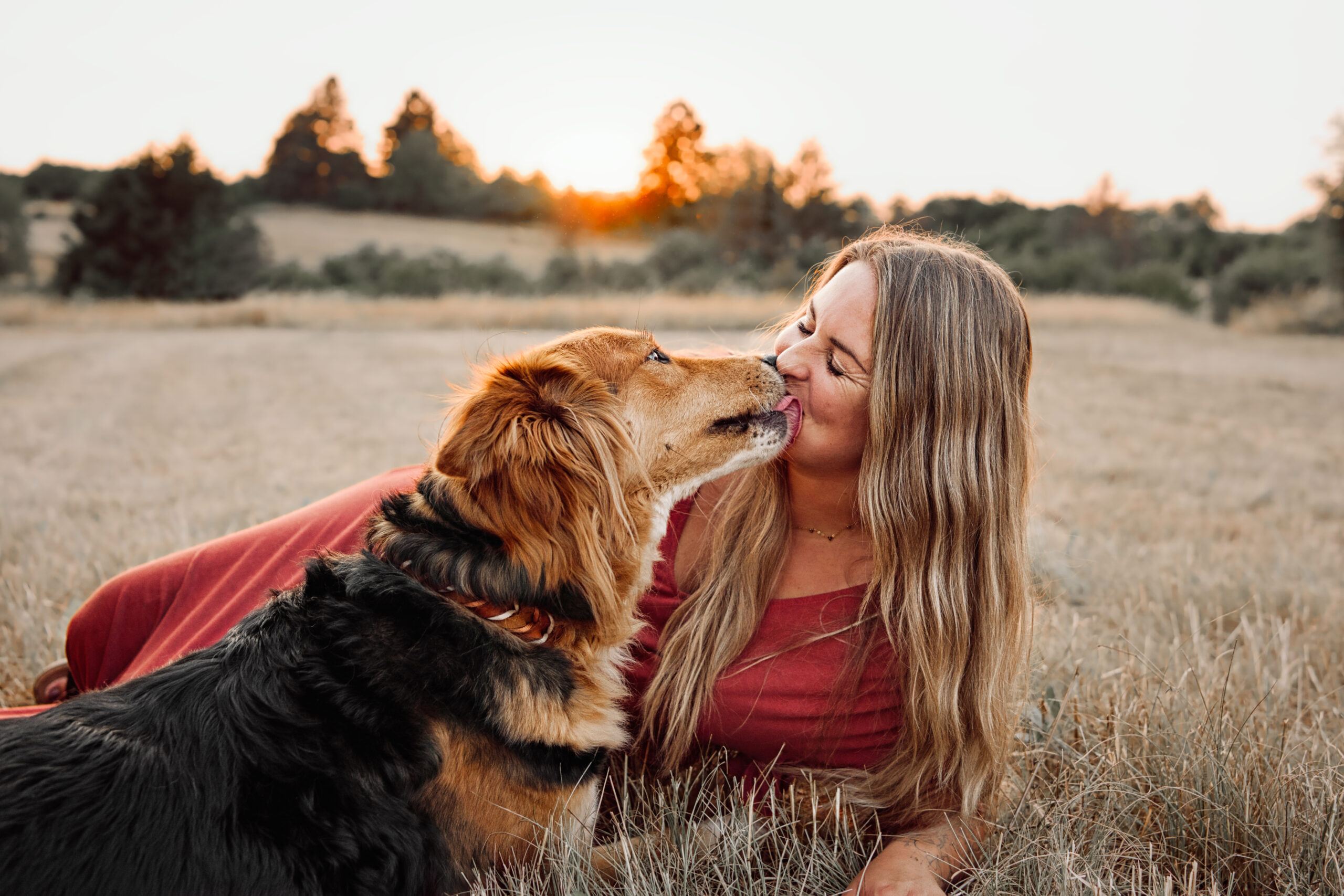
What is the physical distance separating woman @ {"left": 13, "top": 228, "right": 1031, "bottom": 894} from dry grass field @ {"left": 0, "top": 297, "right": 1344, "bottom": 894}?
0.81 ft

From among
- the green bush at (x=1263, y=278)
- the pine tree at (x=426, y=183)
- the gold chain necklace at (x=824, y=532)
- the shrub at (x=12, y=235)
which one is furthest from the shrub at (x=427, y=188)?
the gold chain necklace at (x=824, y=532)

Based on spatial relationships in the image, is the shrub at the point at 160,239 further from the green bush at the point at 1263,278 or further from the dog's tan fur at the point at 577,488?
the green bush at the point at 1263,278

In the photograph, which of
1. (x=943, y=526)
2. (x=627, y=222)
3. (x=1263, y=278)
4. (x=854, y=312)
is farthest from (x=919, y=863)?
(x=627, y=222)

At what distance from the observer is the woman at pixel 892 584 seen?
2.65 meters

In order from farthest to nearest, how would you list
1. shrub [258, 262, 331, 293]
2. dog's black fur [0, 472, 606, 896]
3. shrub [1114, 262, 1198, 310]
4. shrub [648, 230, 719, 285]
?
shrub [648, 230, 719, 285]
shrub [1114, 262, 1198, 310]
shrub [258, 262, 331, 293]
dog's black fur [0, 472, 606, 896]

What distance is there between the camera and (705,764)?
2771 mm

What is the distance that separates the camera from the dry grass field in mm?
2432

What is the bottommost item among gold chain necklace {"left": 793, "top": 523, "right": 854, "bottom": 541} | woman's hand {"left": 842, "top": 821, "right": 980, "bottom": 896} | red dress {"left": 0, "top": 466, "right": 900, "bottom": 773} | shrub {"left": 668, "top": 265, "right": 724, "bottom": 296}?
woman's hand {"left": 842, "top": 821, "right": 980, "bottom": 896}

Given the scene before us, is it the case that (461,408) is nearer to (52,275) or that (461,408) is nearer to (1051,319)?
(1051,319)

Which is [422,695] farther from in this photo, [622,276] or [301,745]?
[622,276]

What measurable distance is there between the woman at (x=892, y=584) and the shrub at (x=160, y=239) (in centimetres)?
2864

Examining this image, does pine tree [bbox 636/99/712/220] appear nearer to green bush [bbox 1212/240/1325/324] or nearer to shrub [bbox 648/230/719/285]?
shrub [bbox 648/230/719/285]

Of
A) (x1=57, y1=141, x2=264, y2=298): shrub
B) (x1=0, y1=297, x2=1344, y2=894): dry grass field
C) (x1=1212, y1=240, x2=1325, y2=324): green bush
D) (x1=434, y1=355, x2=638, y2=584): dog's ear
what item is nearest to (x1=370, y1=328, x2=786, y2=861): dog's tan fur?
(x1=434, y1=355, x2=638, y2=584): dog's ear

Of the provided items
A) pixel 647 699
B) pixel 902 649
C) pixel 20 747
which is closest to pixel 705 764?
pixel 647 699
